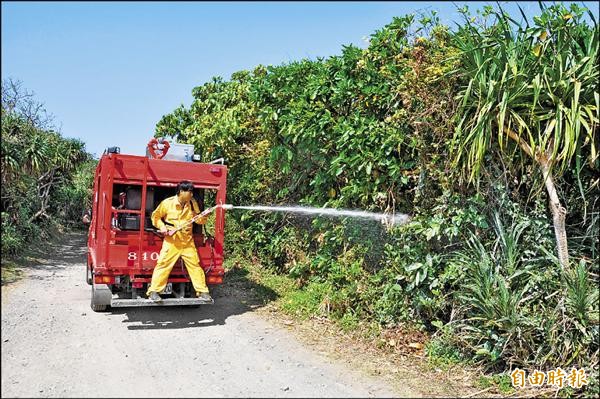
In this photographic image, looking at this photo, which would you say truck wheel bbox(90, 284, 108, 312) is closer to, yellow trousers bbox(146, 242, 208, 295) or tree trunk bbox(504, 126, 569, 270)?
yellow trousers bbox(146, 242, 208, 295)

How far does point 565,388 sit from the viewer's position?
4.91 meters

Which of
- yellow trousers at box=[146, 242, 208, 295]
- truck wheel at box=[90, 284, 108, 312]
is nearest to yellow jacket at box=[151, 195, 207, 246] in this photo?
yellow trousers at box=[146, 242, 208, 295]

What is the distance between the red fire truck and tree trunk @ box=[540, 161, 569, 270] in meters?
4.57

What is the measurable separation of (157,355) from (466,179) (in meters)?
4.21

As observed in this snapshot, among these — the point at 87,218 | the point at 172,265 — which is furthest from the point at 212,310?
the point at 87,218

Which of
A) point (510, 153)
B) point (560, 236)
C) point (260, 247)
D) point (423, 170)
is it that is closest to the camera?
point (560, 236)

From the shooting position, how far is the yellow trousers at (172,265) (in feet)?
23.1

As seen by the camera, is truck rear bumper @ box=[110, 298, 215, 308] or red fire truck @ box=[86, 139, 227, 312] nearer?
truck rear bumper @ box=[110, 298, 215, 308]

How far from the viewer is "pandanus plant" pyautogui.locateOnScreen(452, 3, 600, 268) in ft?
17.4

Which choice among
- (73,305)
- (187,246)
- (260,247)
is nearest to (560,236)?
(187,246)

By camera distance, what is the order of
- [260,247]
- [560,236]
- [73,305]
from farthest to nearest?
[260,247], [73,305], [560,236]

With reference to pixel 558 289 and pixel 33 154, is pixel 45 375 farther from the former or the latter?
pixel 33 154

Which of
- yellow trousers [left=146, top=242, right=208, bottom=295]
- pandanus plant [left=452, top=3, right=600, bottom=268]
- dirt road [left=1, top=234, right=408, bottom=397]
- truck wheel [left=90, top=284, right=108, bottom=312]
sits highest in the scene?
pandanus plant [left=452, top=3, right=600, bottom=268]

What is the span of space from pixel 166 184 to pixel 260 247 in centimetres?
355
